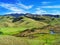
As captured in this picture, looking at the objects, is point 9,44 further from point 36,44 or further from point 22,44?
point 36,44

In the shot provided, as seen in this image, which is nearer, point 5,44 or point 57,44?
point 5,44

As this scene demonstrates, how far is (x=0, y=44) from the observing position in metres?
61.1

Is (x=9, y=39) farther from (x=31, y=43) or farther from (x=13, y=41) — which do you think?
(x=31, y=43)

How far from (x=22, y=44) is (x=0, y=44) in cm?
779

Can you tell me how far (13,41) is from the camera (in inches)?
2564

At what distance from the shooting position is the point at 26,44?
217 ft

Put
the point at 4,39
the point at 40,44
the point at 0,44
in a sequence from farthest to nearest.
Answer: the point at 40,44 → the point at 4,39 → the point at 0,44

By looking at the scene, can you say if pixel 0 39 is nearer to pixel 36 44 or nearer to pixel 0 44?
pixel 0 44

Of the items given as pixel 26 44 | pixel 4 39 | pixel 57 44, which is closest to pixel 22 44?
pixel 26 44

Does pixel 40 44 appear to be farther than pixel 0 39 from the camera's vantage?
Yes

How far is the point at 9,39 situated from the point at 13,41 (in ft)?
6.32

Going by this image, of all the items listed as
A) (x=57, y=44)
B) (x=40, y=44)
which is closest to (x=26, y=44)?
(x=40, y=44)

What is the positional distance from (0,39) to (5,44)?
3.76 metres

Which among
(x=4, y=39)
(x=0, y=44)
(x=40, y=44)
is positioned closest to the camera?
Answer: (x=0, y=44)
